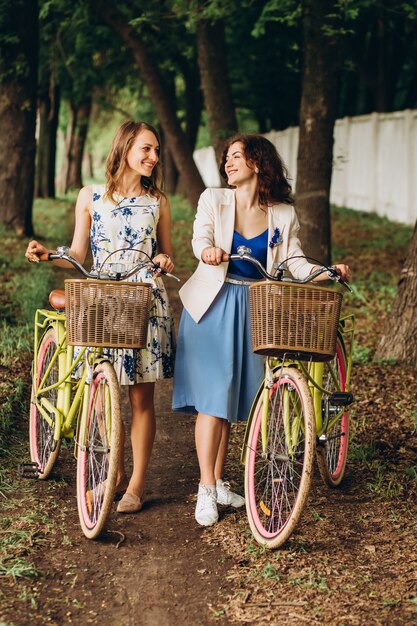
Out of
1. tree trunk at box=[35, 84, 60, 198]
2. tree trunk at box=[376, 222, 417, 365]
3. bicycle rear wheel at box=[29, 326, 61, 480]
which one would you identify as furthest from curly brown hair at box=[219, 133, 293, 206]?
tree trunk at box=[35, 84, 60, 198]

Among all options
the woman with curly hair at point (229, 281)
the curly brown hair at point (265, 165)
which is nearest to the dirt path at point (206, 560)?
the woman with curly hair at point (229, 281)

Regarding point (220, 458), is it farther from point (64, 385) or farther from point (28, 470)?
point (28, 470)

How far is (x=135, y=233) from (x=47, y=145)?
78.2 feet

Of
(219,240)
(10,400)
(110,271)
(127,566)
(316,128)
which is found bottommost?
(127,566)

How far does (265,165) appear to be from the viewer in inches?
184

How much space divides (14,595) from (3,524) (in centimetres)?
76

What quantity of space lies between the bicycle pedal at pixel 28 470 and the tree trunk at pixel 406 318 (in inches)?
136

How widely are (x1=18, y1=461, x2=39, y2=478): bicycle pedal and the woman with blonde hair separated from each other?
0.62 m

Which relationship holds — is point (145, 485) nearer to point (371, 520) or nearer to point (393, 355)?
point (371, 520)

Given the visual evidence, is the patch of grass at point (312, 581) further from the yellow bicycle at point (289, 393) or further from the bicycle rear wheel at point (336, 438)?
the bicycle rear wheel at point (336, 438)

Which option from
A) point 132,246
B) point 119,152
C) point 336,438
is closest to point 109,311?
point 132,246

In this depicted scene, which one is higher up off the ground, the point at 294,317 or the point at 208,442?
the point at 294,317

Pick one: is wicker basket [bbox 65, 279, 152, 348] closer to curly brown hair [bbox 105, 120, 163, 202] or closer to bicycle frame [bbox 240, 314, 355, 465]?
bicycle frame [bbox 240, 314, 355, 465]

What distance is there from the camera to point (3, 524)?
4508 mm
